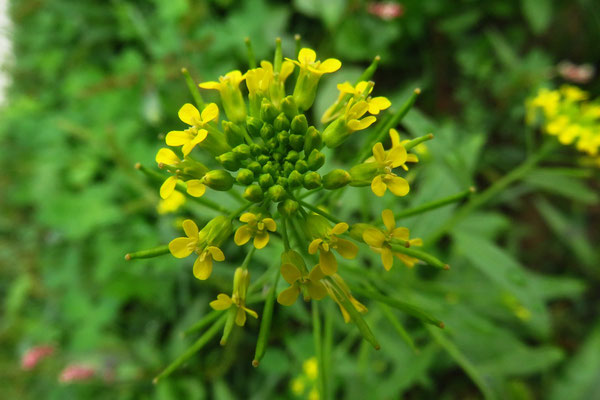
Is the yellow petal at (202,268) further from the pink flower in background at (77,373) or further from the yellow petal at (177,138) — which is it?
the pink flower in background at (77,373)

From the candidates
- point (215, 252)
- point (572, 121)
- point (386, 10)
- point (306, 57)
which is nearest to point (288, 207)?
point (215, 252)

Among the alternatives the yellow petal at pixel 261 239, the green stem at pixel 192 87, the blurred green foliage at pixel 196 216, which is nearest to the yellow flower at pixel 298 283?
the yellow petal at pixel 261 239

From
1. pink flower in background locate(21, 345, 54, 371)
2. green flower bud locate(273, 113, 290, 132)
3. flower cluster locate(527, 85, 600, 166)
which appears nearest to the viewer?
green flower bud locate(273, 113, 290, 132)

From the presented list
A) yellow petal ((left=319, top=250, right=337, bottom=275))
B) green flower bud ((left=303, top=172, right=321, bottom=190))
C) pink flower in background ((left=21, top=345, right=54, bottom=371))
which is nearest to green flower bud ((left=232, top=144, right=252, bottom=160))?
green flower bud ((left=303, top=172, right=321, bottom=190))

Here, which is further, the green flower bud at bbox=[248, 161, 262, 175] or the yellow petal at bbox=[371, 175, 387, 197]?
the green flower bud at bbox=[248, 161, 262, 175]

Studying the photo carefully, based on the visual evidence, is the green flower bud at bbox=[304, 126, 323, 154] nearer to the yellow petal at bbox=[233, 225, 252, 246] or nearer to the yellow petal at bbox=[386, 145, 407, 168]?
the yellow petal at bbox=[386, 145, 407, 168]

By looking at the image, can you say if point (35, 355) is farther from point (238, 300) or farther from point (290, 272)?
point (290, 272)

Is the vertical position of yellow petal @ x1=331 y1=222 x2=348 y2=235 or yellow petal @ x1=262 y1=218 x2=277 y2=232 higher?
yellow petal @ x1=331 y1=222 x2=348 y2=235
